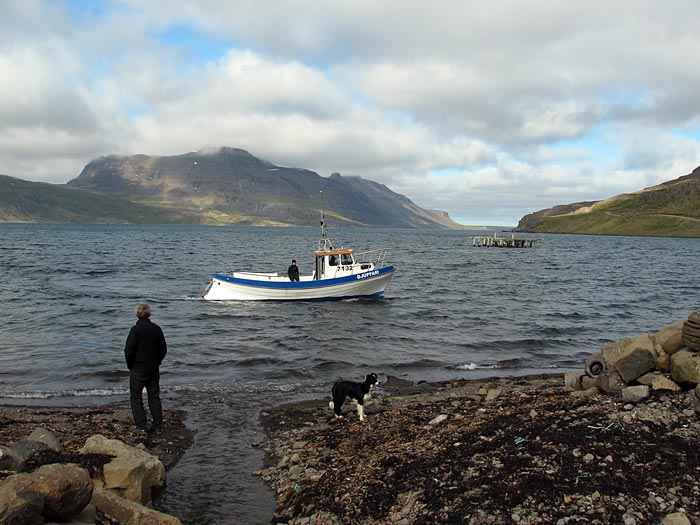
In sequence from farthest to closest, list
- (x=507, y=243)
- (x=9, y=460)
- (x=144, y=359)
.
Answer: (x=507, y=243)
(x=144, y=359)
(x=9, y=460)

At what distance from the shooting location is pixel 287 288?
3675 centimetres

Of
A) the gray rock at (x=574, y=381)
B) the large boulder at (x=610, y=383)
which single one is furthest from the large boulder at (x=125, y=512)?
the gray rock at (x=574, y=381)

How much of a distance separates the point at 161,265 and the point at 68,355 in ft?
151

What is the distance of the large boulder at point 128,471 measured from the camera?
846 cm

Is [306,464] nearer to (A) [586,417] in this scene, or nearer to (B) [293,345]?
(A) [586,417]

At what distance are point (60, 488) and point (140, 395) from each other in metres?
6.12

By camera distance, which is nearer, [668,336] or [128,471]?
[128,471]

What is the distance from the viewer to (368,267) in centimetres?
3847

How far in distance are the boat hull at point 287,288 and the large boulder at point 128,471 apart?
2733cm

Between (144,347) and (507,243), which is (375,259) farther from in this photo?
(507,243)

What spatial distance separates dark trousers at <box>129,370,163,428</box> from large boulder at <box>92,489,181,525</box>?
191 inches

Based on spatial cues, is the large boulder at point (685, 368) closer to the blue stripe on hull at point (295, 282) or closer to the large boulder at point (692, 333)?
the large boulder at point (692, 333)

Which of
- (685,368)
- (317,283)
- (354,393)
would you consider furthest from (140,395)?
(317,283)

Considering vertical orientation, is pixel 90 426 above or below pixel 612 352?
below
